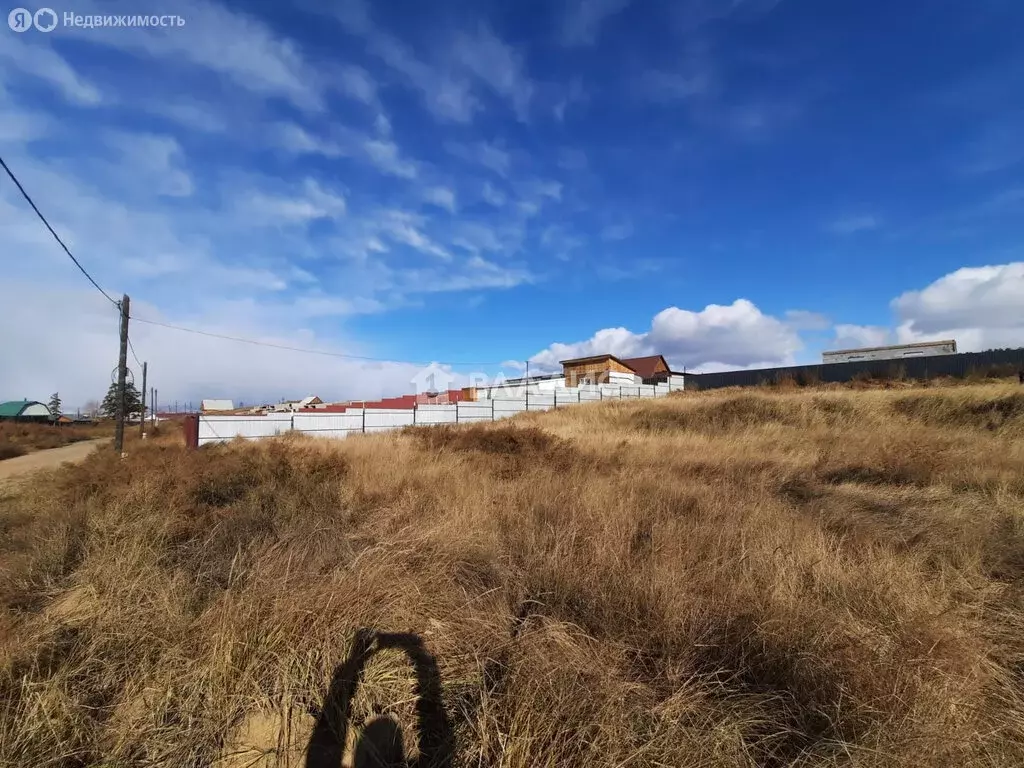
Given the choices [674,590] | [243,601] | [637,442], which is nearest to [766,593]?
[674,590]

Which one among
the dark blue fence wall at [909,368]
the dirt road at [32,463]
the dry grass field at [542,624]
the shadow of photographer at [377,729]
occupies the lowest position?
the dirt road at [32,463]

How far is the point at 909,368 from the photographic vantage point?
30891mm

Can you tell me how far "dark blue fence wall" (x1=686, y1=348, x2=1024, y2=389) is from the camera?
26047 millimetres

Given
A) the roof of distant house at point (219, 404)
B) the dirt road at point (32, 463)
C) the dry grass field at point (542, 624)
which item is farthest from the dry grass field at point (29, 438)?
the roof of distant house at point (219, 404)

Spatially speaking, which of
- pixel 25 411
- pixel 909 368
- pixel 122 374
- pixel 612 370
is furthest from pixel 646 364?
pixel 25 411

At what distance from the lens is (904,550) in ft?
14.2

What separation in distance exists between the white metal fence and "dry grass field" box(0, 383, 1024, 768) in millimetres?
15669

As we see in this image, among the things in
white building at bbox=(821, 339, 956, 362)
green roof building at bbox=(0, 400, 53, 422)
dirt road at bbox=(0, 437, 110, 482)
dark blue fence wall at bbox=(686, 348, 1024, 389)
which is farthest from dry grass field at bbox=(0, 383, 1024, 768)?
green roof building at bbox=(0, 400, 53, 422)

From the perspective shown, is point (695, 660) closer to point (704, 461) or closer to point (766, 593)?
point (766, 593)

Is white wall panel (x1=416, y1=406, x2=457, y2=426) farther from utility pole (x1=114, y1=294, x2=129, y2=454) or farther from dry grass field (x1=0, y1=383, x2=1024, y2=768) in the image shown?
dry grass field (x1=0, y1=383, x2=1024, y2=768)

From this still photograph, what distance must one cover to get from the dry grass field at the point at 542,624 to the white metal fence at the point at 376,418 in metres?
15.7

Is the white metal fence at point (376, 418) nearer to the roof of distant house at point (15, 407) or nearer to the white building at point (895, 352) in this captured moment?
the white building at point (895, 352)

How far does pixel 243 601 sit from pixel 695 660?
8.41 feet

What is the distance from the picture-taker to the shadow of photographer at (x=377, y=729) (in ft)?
6.80
